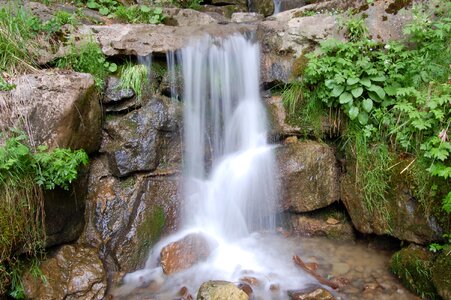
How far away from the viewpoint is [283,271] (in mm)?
3922

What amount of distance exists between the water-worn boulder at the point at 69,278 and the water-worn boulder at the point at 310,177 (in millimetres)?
A: 2447

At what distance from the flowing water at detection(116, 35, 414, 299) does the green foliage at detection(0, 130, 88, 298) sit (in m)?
1.04

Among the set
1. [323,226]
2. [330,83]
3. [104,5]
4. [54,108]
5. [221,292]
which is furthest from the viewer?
[104,5]

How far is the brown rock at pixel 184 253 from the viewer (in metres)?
3.95

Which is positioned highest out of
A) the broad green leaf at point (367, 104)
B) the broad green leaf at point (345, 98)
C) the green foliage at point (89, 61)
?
the green foliage at point (89, 61)

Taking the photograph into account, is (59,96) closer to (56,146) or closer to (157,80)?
(56,146)

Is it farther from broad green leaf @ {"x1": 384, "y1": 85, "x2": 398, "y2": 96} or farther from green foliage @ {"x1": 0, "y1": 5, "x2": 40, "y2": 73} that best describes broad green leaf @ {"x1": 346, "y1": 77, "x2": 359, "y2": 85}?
green foliage @ {"x1": 0, "y1": 5, "x2": 40, "y2": 73}

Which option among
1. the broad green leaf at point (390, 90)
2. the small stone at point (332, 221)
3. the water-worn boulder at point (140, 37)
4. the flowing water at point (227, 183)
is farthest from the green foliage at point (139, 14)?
the small stone at point (332, 221)

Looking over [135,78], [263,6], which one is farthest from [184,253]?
[263,6]

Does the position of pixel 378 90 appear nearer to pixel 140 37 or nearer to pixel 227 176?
pixel 227 176

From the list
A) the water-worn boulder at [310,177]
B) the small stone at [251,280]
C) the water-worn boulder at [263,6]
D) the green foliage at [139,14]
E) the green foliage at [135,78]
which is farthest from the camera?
the water-worn boulder at [263,6]

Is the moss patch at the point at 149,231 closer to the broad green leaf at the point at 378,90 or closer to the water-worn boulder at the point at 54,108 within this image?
the water-worn boulder at the point at 54,108

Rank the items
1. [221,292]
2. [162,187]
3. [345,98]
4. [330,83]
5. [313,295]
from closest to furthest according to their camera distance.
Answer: [221,292] < [313,295] < [345,98] < [330,83] < [162,187]

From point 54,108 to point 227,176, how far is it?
229 cm
